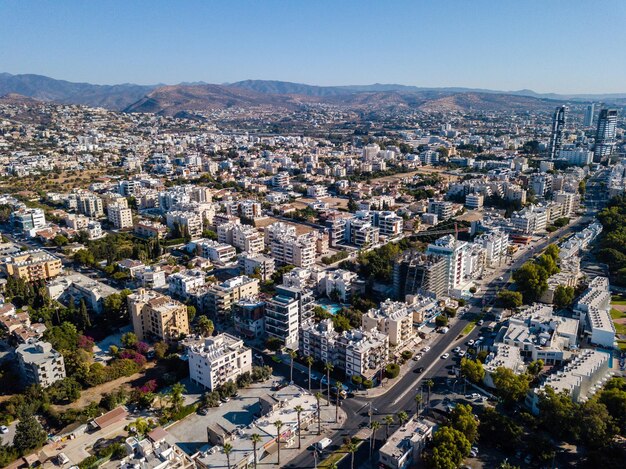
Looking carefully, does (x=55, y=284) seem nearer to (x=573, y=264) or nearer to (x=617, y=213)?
(x=573, y=264)

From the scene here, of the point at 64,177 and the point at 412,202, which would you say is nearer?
the point at 412,202

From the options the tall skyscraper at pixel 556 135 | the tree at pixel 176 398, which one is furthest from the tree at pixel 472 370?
the tall skyscraper at pixel 556 135

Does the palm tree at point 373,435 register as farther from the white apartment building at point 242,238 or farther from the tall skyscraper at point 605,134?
the tall skyscraper at point 605,134

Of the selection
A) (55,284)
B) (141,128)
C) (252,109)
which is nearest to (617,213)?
(55,284)

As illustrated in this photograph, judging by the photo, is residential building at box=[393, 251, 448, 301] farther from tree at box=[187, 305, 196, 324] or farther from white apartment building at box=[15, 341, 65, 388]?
white apartment building at box=[15, 341, 65, 388]

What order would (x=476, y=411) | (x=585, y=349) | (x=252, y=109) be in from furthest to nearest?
(x=252, y=109), (x=585, y=349), (x=476, y=411)

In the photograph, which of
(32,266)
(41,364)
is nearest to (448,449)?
(41,364)
